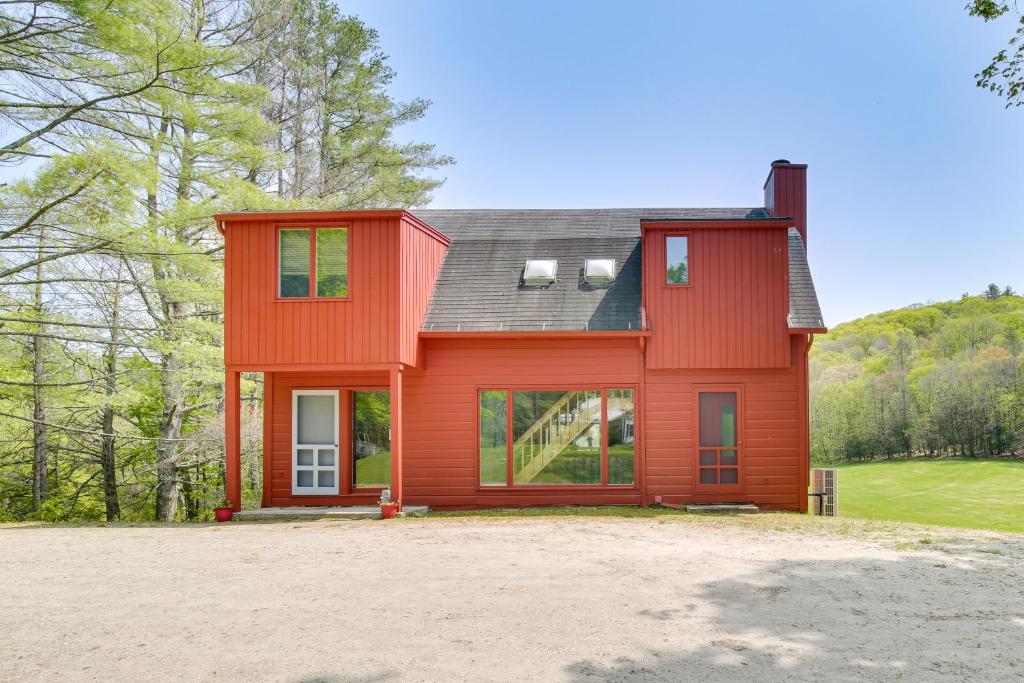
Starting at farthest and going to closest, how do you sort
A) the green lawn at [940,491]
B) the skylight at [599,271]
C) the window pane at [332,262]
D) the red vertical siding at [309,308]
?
the green lawn at [940,491] < the skylight at [599,271] < the window pane at [332,262] < the red vertical siding at [309,308]

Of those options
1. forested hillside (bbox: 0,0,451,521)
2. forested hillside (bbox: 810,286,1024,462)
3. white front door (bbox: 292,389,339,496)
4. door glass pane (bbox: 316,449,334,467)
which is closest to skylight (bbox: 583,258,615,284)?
A: white front door (bbox: 292,389,339,496)

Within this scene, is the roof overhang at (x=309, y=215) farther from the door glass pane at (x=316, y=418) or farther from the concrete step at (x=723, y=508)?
the concrete step at (x=723, y=508)

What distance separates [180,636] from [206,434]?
14.6 metres

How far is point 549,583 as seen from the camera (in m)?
7.41

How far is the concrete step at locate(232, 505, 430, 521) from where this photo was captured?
12406 millimetres

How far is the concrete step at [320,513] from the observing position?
40.7ft

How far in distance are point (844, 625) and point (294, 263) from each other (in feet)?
30.6

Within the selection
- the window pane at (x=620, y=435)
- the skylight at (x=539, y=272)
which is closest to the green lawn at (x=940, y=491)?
the window pane at (x=620, y=435)

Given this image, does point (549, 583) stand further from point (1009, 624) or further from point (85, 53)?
point (85, 53)

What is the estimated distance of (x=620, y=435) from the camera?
1362 centimetres

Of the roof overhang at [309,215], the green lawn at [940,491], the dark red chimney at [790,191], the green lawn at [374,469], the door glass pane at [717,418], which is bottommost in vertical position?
the green lawn at [940,491]

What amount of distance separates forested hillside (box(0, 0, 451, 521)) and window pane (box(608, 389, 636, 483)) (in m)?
8.40

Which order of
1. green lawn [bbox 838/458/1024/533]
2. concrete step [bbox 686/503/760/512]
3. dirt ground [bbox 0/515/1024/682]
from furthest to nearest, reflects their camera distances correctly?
green lawn [bbox 838/458/1024/533] → concrete step [bbox 686/503/760/512] → dirt ground [bbox 0/515/1024/682]

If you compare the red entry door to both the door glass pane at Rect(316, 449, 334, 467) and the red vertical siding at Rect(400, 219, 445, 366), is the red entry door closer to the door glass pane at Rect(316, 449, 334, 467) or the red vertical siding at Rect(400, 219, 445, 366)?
the red vertical siding at Rect(400, 219, 445, 366)
